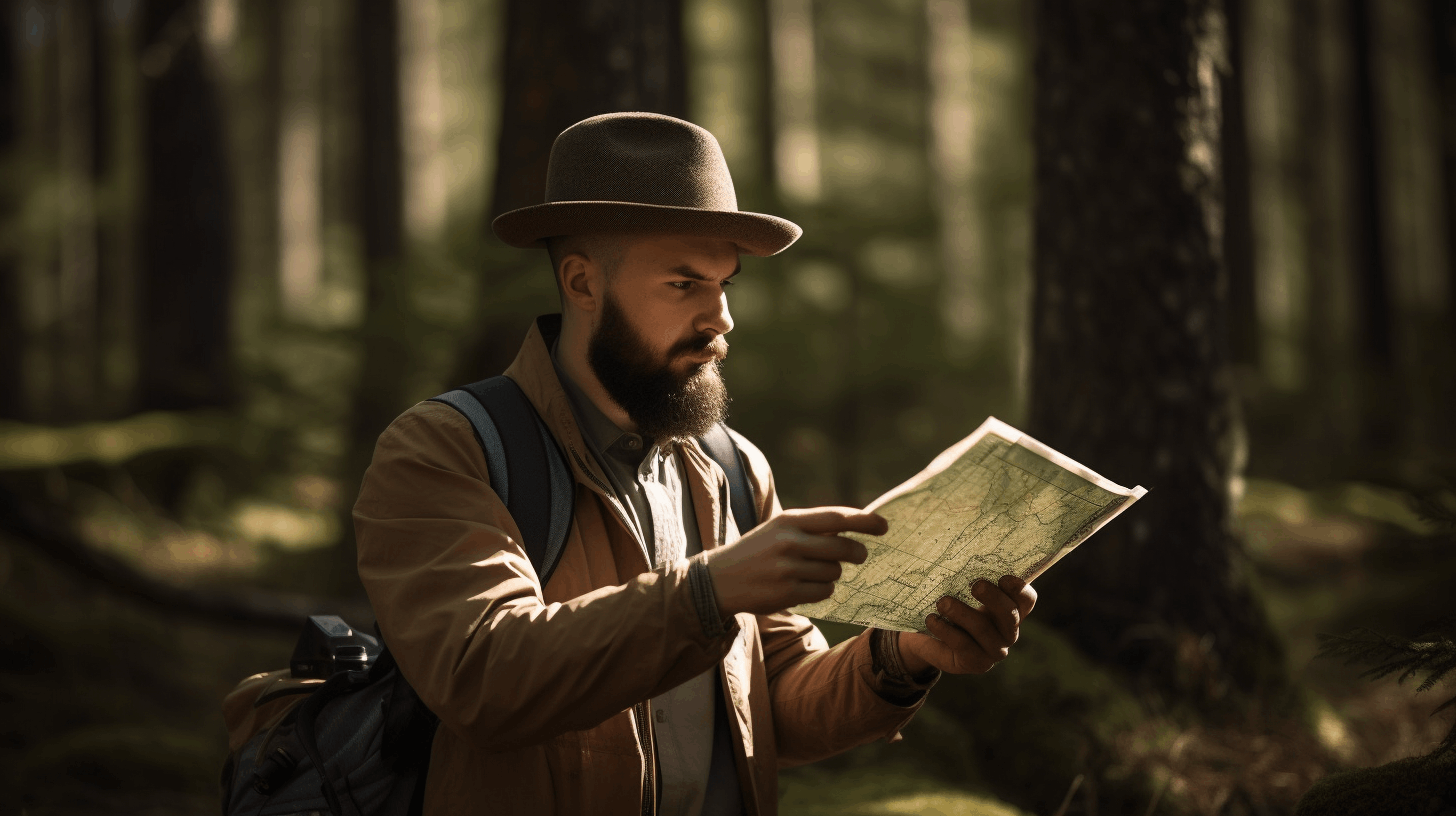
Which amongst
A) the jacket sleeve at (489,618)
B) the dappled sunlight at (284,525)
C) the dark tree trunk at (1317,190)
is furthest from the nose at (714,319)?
the dark tree trunk at (1317,190)

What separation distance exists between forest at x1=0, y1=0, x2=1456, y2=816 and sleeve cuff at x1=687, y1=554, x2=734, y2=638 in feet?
5.91

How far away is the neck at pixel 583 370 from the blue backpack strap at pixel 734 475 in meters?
0.27

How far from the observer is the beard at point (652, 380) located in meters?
2.77

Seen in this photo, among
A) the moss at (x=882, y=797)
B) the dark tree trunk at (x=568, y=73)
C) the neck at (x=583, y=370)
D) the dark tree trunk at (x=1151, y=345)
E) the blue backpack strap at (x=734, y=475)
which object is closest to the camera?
the neck at (x=583, y=370)

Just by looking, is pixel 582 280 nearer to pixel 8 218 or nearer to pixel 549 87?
pixel 549 87

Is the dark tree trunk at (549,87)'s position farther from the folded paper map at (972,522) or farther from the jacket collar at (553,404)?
the folded paper map at (972,522)

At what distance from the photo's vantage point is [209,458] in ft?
36.1

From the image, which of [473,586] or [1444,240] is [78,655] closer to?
[473,586]

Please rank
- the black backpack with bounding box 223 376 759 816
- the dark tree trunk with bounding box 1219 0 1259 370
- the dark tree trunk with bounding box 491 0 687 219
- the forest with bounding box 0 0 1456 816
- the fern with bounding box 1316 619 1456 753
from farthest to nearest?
1. the dark tree trunk with bounding box 1219 0 1259 370
2. the dark tree trunk with bounding box 491 0 687 219
3. the forest with bounding box 0 0 1456 816
4. the fern with bounding box 1316 619 1456 753
5. the black backpack with bounding box 223 376 759 816

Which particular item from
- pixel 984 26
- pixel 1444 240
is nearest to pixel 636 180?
pixel 1444 240

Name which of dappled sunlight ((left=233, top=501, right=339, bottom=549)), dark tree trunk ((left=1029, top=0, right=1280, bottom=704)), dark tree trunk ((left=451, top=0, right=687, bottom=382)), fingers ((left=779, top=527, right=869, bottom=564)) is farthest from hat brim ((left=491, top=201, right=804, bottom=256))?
dappled sunlight ((left=233, top=501, right=339, bottom=549))

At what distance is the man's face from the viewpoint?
9.09 ft

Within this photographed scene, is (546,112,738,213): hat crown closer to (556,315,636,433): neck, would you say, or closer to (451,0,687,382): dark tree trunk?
(556,315,636,433): neck

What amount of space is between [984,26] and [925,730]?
19035 mm
